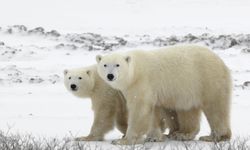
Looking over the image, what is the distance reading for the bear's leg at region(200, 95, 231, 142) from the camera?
6051 mm

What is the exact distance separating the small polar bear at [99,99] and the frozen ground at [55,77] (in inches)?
13.8

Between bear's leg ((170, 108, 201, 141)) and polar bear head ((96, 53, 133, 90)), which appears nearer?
polar bear head ((96, 53, 133, 90))

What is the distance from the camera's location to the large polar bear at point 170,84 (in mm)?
5887

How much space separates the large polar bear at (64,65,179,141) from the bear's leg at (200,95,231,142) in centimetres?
48

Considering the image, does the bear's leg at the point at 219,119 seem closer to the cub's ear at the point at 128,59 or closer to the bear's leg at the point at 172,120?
the bear's leg at the point at 172,120

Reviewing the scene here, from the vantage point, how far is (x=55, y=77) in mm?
11586

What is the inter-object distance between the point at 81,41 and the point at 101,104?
10825 mm

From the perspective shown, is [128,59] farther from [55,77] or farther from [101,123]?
[55,77]

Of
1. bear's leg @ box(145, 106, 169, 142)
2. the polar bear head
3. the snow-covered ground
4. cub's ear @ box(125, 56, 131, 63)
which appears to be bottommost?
the snow-covered ground

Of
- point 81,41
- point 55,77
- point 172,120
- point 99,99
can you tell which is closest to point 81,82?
point 99,99

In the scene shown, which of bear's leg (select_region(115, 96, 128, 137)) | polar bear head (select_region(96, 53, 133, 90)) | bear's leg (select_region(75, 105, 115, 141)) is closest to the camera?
polar bear head (select_region(96, 53, 133, 90))

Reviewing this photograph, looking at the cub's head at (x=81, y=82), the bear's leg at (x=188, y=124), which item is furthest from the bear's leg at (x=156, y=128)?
the cub's head at (x=81, y=82)

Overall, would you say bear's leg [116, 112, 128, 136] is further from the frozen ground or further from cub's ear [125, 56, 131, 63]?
cub's ear [125, 56, 131, 63]

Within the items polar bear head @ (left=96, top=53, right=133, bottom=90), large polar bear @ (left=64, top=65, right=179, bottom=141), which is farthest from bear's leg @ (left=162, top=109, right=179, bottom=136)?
polar bear head @ (left=96, top=53, right=133, bottom=90)
